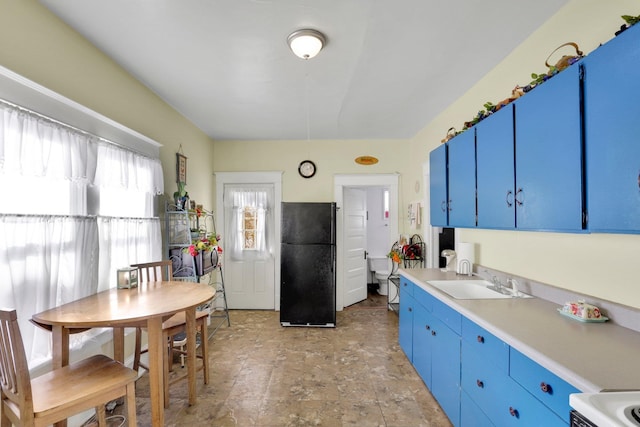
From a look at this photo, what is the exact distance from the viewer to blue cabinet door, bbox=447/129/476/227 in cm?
225

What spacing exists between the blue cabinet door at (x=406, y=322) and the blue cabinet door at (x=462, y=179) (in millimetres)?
847

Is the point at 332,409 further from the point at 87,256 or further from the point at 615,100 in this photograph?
the point at 615,100

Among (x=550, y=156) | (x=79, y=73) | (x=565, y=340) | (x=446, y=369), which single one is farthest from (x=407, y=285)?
(x=79, y=73)

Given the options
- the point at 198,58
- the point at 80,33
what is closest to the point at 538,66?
the point at 198,58

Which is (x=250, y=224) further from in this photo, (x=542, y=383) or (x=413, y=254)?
(x=542, y=383)

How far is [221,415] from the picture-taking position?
7.07 ft

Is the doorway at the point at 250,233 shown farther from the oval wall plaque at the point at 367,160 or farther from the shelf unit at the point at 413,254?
the shelf unit at the point at 413,254

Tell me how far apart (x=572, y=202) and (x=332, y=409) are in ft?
6.74

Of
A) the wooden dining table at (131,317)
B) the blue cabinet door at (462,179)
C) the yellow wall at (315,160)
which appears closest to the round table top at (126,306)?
the wooden dining table at (131,317)

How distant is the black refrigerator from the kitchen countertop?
213cm

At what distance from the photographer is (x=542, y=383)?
116 cm

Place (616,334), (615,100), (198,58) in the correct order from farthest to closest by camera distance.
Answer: (198,58), (616,334), (615,100)

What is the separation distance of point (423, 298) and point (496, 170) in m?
1.18

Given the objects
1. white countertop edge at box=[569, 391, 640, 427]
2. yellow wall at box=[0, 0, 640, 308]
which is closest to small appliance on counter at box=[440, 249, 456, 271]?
yellow wall at box=[0, 0, 640, 308]
